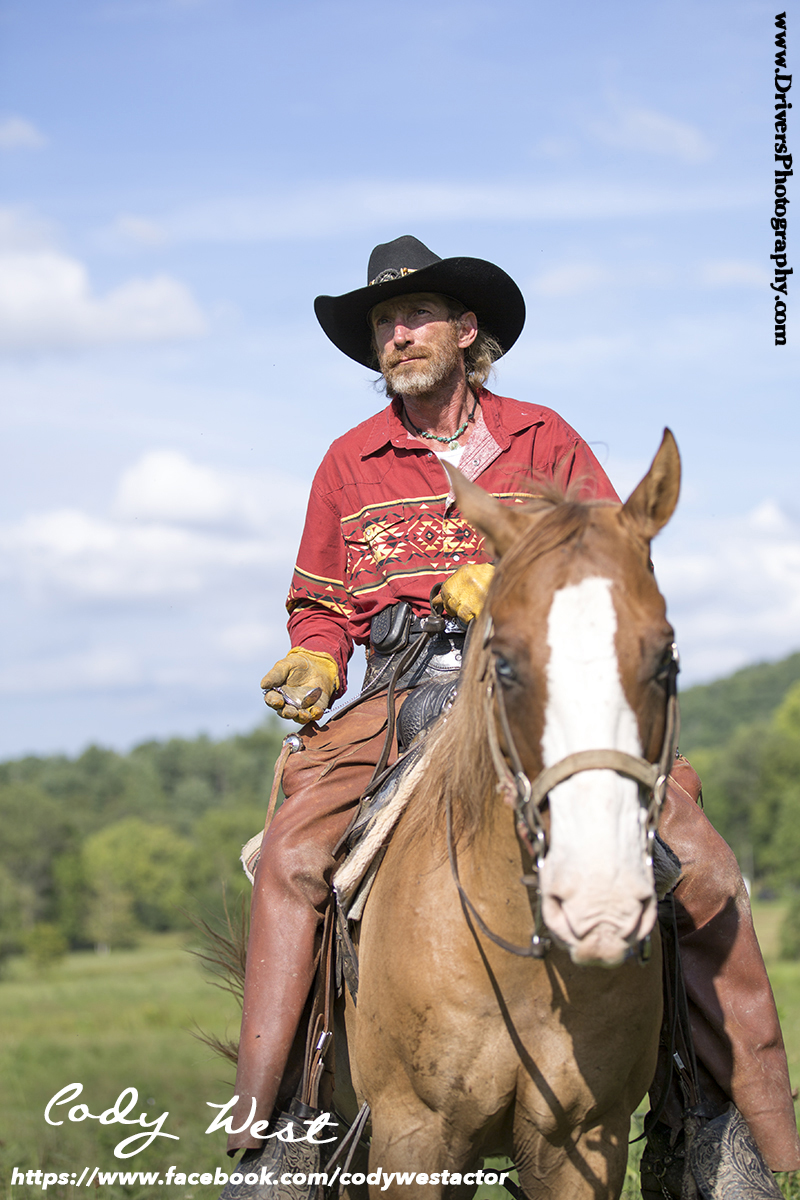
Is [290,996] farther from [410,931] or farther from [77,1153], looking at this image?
[77,1153]

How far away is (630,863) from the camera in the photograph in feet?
8.76

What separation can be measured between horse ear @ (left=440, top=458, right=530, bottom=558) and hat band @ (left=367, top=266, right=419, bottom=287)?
2501mm

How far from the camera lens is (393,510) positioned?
16.9 ft

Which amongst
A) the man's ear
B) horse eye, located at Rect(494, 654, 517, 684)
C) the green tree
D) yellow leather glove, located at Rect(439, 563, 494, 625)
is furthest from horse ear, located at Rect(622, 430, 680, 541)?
the green tree

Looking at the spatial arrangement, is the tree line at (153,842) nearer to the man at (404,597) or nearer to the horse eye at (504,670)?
the man at (404,597)

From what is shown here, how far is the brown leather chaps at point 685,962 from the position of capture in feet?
13.9

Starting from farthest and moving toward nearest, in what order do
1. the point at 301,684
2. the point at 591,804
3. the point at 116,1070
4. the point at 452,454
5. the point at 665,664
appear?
the point at 116,1070 → the point at 452,454 → the point at 301,684 → the point at 665,664 → the point at 591,804

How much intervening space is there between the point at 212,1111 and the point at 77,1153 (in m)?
3.19

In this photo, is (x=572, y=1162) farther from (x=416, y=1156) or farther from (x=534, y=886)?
(x=534, y=886)

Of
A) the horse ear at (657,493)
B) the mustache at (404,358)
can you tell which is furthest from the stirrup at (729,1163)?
the mustache at (404,358)

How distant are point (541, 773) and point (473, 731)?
0.71 metres

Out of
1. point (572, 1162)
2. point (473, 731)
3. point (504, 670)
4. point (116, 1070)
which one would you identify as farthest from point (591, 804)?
point (116, 1070)

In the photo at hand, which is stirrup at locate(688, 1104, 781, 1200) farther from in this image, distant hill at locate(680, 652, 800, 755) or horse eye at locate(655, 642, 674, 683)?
distant hill at locate(680, 652, 800, 755)

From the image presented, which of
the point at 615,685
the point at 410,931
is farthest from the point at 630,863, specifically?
the point at 410,931
